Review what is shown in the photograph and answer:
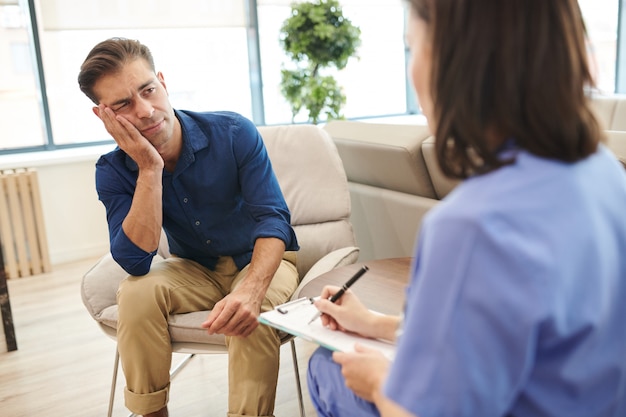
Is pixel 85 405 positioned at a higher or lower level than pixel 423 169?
lower

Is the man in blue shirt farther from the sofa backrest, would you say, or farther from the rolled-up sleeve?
the sofa backrest

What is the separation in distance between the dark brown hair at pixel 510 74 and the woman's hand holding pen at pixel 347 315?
56 centimetres

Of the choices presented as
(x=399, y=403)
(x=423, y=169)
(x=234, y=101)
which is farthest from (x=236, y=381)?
(x=234, y=101)

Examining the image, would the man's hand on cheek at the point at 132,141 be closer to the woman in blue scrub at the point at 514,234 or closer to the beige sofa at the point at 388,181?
the beige sofa at the point at 388,181

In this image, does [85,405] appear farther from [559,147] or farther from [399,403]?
[559,147]

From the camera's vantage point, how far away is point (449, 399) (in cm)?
62

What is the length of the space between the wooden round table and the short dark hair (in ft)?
2.76

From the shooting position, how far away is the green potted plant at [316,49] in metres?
4.57

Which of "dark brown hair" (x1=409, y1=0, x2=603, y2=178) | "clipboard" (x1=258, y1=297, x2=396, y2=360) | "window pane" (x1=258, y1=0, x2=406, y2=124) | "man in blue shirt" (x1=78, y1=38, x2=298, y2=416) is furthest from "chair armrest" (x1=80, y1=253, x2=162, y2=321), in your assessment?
"window pane" (x1=258, y1=0, x2=406, y2=124)

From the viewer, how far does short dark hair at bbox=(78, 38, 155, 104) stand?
5.92ft

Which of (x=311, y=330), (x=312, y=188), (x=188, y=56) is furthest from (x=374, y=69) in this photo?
(x=311, y=330)

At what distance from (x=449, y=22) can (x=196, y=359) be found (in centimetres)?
228

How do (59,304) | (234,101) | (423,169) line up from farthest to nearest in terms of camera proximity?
(234,101), (59,304), (423,169)

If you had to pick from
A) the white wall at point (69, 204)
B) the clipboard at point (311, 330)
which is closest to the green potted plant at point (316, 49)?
the white wall at point (69, 204)
